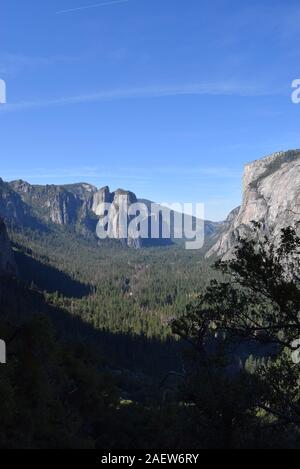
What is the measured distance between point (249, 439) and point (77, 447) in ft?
27.1

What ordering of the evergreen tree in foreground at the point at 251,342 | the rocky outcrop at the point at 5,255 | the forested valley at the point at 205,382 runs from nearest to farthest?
the evergreen tree in foreground at the point at 251,342
the forested valley at the point at 205,382
the rocky outcrop at the point at 5,255

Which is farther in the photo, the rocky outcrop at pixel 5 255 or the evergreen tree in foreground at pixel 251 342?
the rocky outcrop at pixel 5 255

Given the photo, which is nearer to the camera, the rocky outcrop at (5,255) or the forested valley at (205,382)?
the forested valley at (205,382)

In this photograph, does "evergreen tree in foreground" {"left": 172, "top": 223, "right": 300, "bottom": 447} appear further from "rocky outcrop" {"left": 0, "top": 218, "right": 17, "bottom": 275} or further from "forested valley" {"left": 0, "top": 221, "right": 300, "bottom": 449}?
"rocky outcrop" {"left": 0, "top": 218, "right": 17, "bottom": 275}

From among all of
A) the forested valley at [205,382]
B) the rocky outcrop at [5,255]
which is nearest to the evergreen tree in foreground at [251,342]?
the forested valley at [205,382]

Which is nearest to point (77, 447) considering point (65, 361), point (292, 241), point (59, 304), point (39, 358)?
point (39, 358)

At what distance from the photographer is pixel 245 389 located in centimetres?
1515

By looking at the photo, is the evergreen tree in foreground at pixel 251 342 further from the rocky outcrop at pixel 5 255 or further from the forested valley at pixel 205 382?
the rocky outcrop at pixel 5 255

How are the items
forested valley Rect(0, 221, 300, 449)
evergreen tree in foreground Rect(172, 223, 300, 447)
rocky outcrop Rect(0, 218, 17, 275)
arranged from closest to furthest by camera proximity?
evergreen tree in foreground Rect(172, 223, 300, 447), forested valley Rect(0, 221, 300, 449), rocky outcrop Rect(0, 218, 17, 275)

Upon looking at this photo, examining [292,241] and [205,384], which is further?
[205,384]

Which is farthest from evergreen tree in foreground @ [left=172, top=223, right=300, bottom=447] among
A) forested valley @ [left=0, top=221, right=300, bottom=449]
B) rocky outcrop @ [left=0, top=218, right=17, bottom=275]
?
rocky outcrop @ [left=0, top=218, right=17, bottom=275]

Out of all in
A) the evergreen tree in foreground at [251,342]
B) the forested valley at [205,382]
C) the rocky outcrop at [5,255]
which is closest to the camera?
the evergreen tree in foreground at [251,342]

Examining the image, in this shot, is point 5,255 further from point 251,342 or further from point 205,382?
point 251,342

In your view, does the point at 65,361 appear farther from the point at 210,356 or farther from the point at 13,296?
the point at 13,296
